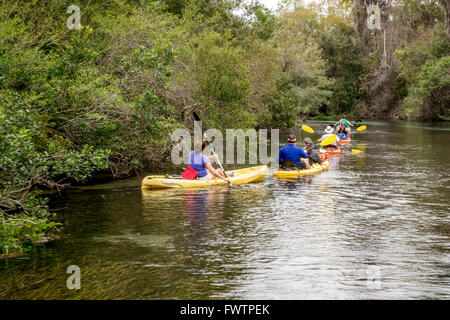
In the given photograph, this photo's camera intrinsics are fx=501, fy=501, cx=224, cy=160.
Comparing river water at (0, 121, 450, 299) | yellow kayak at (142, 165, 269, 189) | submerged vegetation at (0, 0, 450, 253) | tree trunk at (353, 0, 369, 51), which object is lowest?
river water at (0, 121, 450, 299)

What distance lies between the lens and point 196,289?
581 centimetres

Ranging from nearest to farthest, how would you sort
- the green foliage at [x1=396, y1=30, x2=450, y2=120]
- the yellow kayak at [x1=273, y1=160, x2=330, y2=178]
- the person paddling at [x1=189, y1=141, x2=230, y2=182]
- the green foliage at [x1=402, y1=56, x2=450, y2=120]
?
the person paddling at [x1=189, y1=141, x2=230, y2=182], the yellow kayak at [x1=273, y1=160, x2=330, y2=178], the green foliage at [x1=402, y1=56, x2=450, y2=120], the green foliage at [x1=396, y1=30, x2=450, y2=120]

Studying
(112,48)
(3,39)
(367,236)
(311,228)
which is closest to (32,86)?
(3,39)

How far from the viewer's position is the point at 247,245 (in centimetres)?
755

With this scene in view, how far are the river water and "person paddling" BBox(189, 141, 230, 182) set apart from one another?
517 mm

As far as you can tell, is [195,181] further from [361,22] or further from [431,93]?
[361,22]

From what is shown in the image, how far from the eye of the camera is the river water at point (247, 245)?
5.86 m

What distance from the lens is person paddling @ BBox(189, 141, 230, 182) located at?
12195mm

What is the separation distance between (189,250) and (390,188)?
6848 millimetres

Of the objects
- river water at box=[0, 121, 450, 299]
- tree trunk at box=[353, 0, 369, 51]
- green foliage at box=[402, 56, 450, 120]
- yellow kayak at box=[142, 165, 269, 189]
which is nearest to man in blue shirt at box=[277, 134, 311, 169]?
yellow kayak at box=[142, 165, 269, 189]

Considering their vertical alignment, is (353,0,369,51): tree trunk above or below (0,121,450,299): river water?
above

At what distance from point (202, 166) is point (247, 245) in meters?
5.27

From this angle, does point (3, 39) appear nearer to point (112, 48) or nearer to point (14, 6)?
point (14, 6)

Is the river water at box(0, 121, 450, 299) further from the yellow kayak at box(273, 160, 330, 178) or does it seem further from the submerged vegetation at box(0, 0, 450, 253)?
the yellow kayak at box(273, 160, 330, 178)
